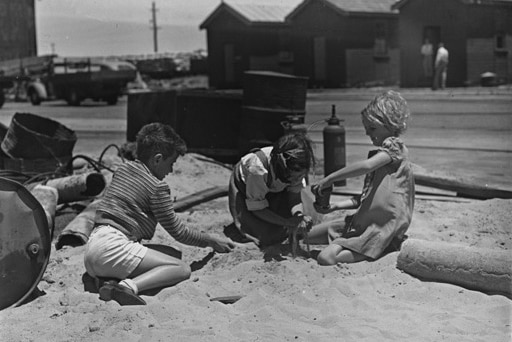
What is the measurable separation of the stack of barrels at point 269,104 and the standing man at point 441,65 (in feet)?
65.3

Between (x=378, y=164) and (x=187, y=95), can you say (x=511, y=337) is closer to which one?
(x=378, y=164)

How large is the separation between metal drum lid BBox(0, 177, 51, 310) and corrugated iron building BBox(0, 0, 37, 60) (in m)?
12.1

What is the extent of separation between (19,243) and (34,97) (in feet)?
84.8

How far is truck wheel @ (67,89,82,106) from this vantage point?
2862cm

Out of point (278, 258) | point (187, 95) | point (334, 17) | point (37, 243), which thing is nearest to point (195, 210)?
point (278, 258)

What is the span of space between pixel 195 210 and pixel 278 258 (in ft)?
7.91

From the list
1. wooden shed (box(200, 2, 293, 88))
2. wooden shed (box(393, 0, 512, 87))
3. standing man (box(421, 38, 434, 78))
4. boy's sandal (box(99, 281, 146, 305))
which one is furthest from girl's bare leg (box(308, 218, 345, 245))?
standing man (box(421, 38, 434, 78))

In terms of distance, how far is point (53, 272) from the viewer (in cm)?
551

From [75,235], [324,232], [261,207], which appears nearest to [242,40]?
[75,235]

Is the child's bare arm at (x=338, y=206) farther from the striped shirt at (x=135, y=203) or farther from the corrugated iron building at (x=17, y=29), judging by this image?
the corrugated iron building at (x=17, y=29)

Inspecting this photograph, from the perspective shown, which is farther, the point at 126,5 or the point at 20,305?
the point at 126,5

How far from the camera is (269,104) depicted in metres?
9.95

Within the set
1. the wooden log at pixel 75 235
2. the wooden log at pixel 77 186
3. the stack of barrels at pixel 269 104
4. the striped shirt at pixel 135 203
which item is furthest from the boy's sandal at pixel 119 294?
the stack of barrels at pixel 269 104

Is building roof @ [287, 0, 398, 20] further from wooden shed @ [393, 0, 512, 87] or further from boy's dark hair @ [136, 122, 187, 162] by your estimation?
boy's dark hair @ [136, 122, 187, 162]
